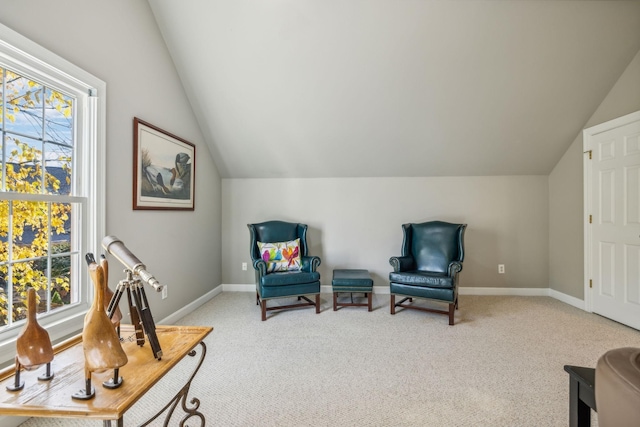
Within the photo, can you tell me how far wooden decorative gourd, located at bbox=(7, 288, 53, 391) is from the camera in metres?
0.90

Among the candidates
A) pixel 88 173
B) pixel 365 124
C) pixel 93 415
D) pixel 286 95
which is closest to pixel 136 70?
pixel 88 173

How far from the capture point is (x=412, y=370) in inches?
82.4

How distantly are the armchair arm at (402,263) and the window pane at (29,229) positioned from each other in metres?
3.08

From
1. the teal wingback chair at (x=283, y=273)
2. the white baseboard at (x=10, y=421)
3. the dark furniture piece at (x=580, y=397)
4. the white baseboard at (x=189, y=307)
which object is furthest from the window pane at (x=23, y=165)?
the dark furniture piece at (x=580, y=397)

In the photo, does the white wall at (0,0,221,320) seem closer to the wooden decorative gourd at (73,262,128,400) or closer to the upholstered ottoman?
the wooden decorative gourd at (73,262,128,400)

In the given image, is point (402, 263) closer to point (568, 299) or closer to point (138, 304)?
point (568, 299)

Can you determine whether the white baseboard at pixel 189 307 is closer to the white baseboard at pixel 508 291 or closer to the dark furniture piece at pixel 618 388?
the dark furniture piece at pixel 618 388

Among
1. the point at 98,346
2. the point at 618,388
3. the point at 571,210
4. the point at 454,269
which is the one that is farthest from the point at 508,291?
the point at 98,346

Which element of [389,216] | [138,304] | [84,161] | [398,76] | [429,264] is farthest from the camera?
[389,216]

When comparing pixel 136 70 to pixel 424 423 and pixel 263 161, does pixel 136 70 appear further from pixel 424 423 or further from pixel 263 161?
pixel 424 423

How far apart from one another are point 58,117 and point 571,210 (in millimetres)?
5247

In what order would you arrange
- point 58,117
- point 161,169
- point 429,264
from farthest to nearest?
point 429,264, point 161,169, point 58,117

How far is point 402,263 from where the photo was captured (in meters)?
3.46

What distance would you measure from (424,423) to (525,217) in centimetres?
356
